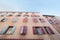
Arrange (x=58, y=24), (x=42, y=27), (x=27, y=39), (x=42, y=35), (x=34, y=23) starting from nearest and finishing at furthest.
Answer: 1. (x=27, y=39)
2. (x=42, y=35)
3. (x=42, y=27)
4. (x=34, y=23)
5. (x=58, y=24)

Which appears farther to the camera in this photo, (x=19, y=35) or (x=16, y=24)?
(x=16, y=24)

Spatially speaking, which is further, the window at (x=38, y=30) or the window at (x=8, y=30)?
the window at (x=38, y=30)

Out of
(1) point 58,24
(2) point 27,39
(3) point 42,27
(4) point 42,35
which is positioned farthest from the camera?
(1) point 58,24

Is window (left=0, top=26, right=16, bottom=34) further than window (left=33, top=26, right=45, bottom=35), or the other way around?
window (left=33, top=26, right=45, bottom=35)

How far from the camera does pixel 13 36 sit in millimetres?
15750

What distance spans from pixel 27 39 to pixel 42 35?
2.57m

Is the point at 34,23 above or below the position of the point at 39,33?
above

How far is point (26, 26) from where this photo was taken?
19.2m

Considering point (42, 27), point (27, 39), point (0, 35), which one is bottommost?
point (27, 39)

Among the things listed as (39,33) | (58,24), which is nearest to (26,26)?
(39,33)

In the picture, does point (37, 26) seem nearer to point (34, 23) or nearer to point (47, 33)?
point (34, 23)

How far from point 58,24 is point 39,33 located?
759 cm

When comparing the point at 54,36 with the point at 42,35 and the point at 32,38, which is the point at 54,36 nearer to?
the point at 42,35

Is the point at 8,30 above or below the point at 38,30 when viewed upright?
above
